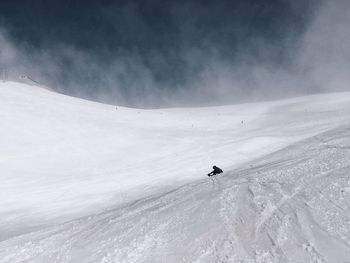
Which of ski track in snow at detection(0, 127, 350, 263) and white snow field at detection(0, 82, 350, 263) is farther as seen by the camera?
white snow field at detection(0, 82, 350, 263)

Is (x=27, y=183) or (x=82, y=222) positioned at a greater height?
(x=27, y=183)

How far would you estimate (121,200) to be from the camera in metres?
17.1

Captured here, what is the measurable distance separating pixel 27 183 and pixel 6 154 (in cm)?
610

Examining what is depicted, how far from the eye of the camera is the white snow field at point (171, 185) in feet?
29.0

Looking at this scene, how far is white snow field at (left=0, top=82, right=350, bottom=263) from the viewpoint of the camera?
884cm

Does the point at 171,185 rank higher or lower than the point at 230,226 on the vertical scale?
higher

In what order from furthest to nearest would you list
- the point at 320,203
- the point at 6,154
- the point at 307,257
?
the point at 6,154, the point at 320,203, the point at 307,257

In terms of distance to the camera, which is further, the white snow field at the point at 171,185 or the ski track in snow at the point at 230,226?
the white snow field at the point at 171,185

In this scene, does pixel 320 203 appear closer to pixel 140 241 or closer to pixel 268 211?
pixel 268 211

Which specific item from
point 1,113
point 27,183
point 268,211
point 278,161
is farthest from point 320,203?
point 1,113

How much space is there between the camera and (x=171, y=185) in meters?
18.4

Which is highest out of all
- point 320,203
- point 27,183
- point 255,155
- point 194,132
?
point 194,132

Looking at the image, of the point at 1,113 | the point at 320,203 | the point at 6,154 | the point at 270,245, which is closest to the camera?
the point at 270,245

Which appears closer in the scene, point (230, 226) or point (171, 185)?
point (230, 226)
